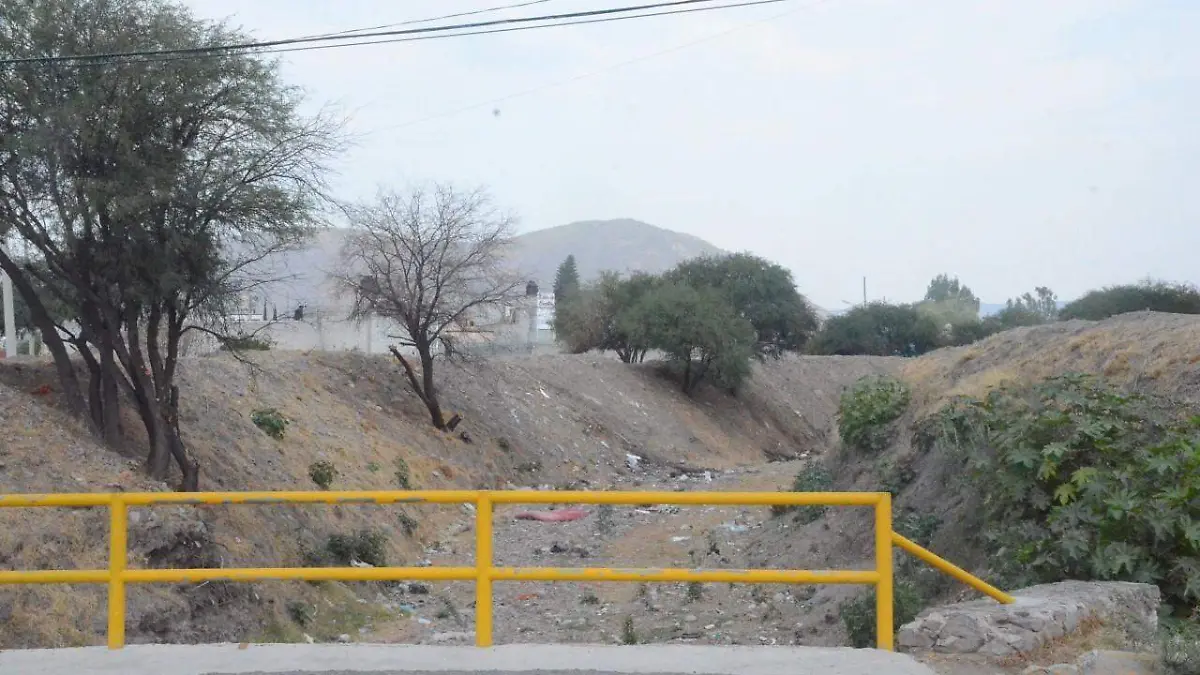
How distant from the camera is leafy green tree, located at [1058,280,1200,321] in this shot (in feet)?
145

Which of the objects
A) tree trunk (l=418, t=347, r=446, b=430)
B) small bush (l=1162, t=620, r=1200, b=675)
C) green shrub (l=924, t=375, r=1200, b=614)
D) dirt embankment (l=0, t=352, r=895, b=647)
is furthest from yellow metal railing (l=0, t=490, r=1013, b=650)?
tree trunk (l=418, t=347, r=446, b=430)

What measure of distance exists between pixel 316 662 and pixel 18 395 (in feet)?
41.9

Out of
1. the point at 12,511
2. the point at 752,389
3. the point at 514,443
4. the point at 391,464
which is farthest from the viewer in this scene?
the point at 752,389

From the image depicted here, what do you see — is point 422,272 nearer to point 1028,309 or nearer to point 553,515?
point 553,515

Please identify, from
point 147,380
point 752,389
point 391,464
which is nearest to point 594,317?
point 752,389

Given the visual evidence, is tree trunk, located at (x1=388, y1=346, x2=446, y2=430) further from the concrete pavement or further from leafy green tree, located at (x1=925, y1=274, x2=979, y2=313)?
leafy green tree, located at (x1=925, y1=274, x2=979, y2=313)

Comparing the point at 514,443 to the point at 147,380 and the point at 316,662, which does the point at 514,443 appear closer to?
the point at 147,380

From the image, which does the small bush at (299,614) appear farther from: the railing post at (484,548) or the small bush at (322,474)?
the railing post at (484,548)

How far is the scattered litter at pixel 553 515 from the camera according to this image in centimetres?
2378

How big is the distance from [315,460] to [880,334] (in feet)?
207

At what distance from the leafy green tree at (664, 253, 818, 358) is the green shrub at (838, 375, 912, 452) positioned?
36.7 meters

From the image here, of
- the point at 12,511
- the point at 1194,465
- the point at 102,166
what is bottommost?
the point at 12,511

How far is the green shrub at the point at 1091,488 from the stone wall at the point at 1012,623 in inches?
56.0

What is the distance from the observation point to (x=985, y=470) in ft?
37.8
